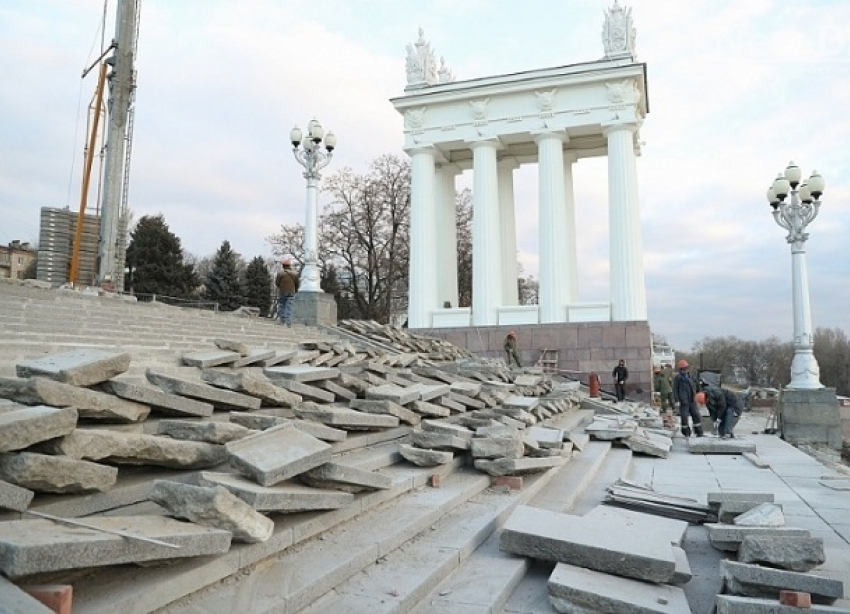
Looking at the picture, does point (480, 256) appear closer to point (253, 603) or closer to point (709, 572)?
point (709, 572)

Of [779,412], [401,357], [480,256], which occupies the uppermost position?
[480,256]

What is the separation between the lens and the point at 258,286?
158ft

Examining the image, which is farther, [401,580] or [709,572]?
[709,572]

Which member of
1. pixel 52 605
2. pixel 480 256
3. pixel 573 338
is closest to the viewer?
pixel 52 605

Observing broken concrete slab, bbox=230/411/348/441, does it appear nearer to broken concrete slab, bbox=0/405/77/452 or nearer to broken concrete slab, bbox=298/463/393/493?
broken concrete slab, bbox=298/463/393/493

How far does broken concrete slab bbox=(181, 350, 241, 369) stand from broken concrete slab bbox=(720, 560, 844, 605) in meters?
5.36

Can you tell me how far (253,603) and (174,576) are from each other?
0.35 m

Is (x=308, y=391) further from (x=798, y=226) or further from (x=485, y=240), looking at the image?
(x=485, y=240)

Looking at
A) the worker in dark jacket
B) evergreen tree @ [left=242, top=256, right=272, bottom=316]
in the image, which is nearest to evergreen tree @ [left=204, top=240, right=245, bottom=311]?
evergreen tree @ [left=242, top=256, right=272, bottom=316]

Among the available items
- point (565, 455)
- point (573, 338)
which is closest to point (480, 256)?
point (573, 338)

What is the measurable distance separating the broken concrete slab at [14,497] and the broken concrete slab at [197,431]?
121 centimetres

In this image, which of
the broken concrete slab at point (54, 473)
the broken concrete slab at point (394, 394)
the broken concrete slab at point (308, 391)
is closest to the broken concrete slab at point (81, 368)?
the broken concrete slab at point (54, 473)

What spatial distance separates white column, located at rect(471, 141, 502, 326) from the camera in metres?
25.6

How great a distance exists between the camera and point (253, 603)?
263 cm
